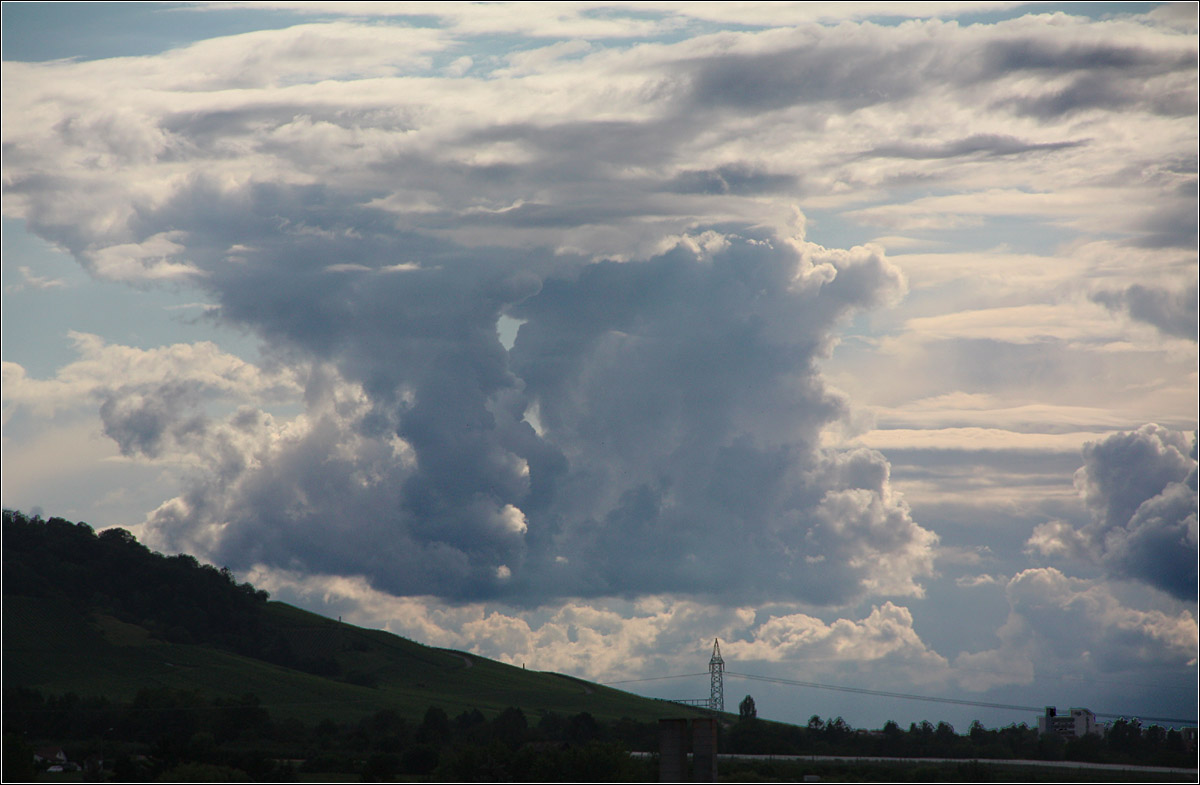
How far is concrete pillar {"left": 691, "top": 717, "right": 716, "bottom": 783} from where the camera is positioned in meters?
89.6

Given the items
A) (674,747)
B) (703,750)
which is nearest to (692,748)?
(703,750)

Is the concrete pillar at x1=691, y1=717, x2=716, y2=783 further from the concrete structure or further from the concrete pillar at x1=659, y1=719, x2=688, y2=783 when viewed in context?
the concrete pillar at x1=659, y1=719, x2=688, y2=783

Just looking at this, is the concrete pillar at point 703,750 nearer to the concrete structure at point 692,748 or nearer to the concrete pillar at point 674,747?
the concrete structure at point 692,748

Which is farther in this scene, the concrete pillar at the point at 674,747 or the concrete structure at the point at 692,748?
the concrete structure at the point at 692,748

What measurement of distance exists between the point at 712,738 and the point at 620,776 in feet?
285

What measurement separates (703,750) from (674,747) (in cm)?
222

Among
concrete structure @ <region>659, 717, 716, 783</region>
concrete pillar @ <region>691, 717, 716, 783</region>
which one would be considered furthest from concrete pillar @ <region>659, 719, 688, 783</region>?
concrete pillar @ <region>691, 717, 716, 783</region>

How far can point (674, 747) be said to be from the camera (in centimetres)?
8969

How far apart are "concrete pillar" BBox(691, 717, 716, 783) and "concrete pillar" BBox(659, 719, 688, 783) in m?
0.61

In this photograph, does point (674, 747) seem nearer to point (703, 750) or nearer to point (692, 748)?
point (692, 748)

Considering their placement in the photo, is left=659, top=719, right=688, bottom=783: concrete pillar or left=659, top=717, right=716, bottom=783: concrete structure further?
left=659, top=717, right=716, bottom=783: concrete structure

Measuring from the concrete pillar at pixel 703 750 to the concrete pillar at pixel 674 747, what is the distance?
613 mm

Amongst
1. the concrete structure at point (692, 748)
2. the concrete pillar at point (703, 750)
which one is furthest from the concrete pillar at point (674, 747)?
the concrete pillar at point (703, 750)

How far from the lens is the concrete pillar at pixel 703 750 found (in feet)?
294
